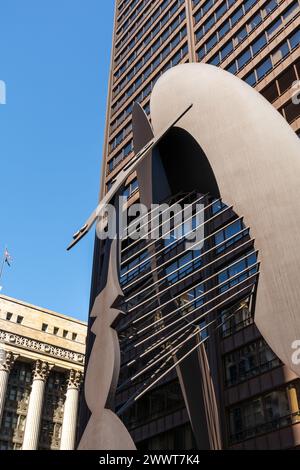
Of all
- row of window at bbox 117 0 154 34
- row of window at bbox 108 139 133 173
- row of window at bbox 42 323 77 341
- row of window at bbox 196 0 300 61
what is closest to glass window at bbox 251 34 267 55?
row of window at bbox 196 0 300 61

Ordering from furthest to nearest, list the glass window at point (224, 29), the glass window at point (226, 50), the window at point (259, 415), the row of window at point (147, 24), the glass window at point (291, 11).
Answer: the row of window at point (147, 24) → the glass window at point (224, 29) → the glass window at point (226, 50) → the glass window at point (291, 11) → the window at point (259, 415)

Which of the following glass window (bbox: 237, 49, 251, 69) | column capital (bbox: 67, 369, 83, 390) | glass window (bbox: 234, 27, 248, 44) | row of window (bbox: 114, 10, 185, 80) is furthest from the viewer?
column capital (bbox: 67, 369, 83, 390)

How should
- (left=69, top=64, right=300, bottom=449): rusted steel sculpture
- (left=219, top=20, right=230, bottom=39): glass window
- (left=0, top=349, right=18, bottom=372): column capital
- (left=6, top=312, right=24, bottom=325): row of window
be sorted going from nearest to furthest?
(left=69, top=64, right=300, bottom=449): rusted steel sculpture → (left=219, top=20, right=230, bottom=39): glass window → (left=0, top=349, right=18, bottom=372): column capital → (left=6, top=312, right=24, bottom=325): row of window

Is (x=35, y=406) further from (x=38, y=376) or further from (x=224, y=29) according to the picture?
(x=224, y=29)

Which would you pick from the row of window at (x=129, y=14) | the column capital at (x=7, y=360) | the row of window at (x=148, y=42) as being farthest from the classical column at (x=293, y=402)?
the row of window at (x=129, y=14)

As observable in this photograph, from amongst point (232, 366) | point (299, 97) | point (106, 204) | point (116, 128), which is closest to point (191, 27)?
point (116, 128)

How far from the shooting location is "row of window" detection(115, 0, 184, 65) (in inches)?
2084

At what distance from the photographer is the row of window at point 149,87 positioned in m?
47.2

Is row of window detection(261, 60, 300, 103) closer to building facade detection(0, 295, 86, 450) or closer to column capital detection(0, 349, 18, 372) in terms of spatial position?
building facade detection(0, 295, 86, 450)

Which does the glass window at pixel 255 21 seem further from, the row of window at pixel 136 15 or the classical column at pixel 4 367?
the classical column at pixel 4 367

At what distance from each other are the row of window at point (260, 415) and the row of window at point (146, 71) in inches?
1360

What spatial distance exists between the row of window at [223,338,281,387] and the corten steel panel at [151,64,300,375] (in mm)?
13888

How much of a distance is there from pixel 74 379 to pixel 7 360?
937cm
